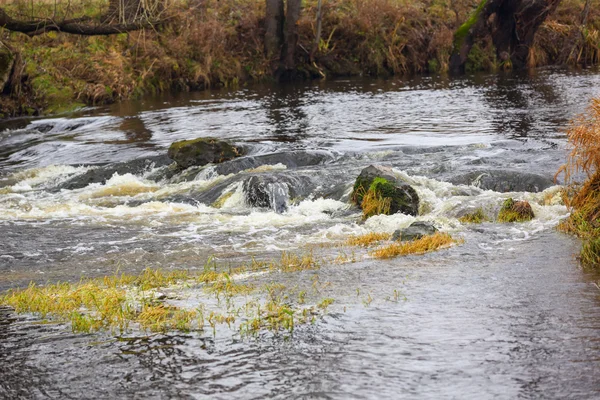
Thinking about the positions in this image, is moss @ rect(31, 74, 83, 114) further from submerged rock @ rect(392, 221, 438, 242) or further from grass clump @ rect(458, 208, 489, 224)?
submerged rock @ rect(392, 221, 438, 242)

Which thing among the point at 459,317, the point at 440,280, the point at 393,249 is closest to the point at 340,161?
the point at 393,249

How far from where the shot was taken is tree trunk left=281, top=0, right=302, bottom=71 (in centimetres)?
3173

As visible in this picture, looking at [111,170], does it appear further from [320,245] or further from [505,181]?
[505,181]

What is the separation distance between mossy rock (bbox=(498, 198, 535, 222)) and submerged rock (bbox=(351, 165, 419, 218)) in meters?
1.47

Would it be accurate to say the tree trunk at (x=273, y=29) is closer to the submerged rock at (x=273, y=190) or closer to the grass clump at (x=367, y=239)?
the submerged rock at (x=273, y=190)

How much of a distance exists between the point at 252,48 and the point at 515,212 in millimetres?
23341

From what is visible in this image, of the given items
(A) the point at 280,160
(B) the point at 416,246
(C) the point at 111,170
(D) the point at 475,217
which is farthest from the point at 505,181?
(C) the point at 111,170

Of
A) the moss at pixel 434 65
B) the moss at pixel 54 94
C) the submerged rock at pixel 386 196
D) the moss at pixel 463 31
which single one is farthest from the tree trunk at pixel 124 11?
the moss at pixel 463 31

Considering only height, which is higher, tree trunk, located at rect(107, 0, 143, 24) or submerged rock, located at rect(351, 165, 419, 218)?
tree trunk, located at rect(107, 0, 143, 24)

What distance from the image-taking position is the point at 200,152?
648 inches

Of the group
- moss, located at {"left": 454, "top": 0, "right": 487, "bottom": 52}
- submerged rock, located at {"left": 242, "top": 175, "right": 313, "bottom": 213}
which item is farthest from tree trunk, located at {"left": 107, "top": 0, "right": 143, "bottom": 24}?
moss, located at {"left": 454, "top": 0, "right": 487, "bottom": 52}

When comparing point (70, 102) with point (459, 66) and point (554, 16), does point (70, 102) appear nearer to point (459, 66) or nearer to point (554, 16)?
point (459, 66)

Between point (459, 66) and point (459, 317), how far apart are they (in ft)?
88.6

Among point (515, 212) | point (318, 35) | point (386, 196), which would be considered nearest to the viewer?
point (515, 212)
